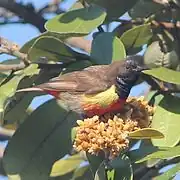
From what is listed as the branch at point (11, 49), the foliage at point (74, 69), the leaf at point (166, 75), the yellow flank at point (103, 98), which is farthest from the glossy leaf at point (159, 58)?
the branch at point (11, 49)

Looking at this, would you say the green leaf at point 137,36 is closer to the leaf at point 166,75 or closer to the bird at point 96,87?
Result: the bird at point 96,87

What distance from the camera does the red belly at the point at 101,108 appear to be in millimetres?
2018

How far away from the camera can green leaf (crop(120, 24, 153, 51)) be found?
6.78ft

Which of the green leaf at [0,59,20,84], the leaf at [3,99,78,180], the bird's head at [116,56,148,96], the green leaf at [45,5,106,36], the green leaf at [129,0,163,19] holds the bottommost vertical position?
the leaf at [3,99,78,180]

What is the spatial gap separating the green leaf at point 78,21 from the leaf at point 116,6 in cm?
11

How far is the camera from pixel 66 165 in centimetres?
242

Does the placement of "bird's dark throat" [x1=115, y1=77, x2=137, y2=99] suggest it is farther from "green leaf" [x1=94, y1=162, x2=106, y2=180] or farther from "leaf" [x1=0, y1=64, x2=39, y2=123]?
"green leaf" [x1=94, y1=162, x2=106, y2=180]

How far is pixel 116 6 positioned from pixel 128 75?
0.59ft

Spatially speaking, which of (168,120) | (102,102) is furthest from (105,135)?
(102,102)

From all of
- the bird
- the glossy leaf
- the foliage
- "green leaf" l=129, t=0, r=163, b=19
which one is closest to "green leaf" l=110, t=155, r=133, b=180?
the foliage

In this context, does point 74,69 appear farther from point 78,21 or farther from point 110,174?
point 110,174

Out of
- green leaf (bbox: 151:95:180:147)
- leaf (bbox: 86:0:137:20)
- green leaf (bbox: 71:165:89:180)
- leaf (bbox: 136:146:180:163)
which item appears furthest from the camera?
green leaf (bbox: 71:165:89:180)

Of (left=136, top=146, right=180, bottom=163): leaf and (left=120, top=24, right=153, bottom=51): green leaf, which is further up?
(left=120, top=24, right=153, bottom=51): green leaf

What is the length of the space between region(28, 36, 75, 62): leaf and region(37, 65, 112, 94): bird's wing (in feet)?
0.15
